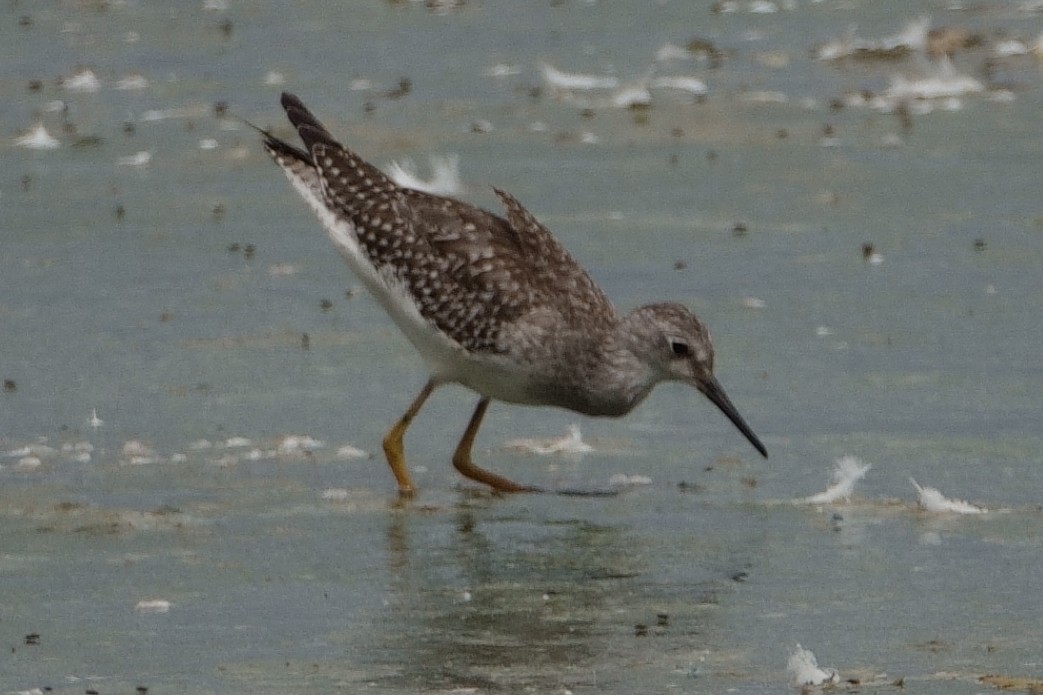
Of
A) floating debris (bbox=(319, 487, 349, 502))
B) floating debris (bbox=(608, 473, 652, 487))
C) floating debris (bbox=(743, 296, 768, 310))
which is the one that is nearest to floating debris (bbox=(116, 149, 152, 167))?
floating debris (bbox=(743, 296, 768, 310))

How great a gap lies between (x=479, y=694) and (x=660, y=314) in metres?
3.01

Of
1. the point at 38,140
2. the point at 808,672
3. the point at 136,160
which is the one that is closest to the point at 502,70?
the point at 136,160

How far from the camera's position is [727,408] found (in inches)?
342

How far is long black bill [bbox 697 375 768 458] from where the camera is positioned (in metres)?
8.56

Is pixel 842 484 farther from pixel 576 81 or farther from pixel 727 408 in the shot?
pixel 576 81

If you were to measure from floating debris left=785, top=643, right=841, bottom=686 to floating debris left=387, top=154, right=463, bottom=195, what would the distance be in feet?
14.6

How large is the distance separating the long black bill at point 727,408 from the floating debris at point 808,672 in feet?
7.59

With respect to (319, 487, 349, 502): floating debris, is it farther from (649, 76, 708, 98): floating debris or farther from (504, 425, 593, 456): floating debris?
(649, 76, 708, 98): floating debris

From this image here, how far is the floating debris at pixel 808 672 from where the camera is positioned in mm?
6184

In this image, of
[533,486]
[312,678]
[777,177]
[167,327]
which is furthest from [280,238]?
[312,678]

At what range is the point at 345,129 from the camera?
47.6ft

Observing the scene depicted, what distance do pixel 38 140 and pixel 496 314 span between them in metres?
6.48

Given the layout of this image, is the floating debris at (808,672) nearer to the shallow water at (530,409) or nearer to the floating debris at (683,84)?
the shallow water at (530,409)

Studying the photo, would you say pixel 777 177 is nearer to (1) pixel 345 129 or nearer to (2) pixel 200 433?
(1) pixel 345 129
